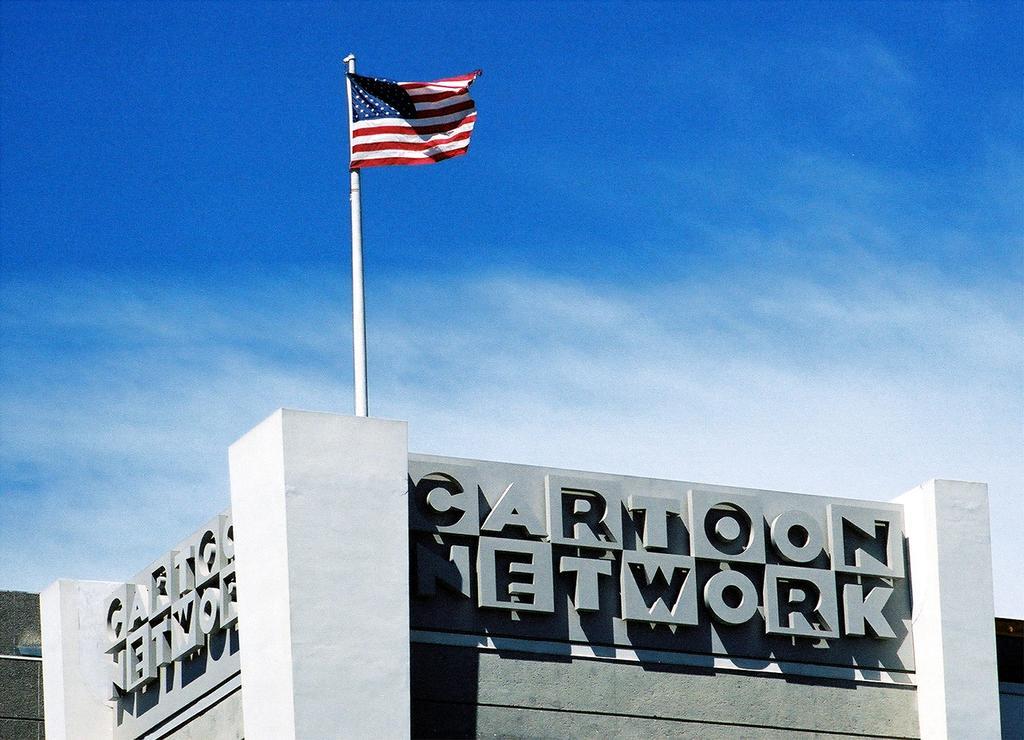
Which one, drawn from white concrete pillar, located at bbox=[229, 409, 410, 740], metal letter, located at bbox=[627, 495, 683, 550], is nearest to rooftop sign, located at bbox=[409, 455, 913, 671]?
metal letter, located at bbox=[627, 495, 683, 550]

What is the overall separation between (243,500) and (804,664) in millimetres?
7703

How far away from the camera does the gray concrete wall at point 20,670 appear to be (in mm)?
30859

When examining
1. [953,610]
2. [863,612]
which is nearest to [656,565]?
[863,612]

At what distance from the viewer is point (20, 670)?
31.1 meters

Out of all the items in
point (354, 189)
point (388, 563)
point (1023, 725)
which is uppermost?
point (354, 189)

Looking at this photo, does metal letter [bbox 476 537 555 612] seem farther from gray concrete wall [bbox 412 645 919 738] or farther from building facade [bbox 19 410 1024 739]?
gray concrete wall [bbox 412 645 919 738]

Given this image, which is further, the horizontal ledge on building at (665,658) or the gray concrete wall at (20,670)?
the gray concrete wall at (20,670)

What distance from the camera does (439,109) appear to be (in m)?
24.5

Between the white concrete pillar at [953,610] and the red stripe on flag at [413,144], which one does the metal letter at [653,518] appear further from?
the red stripe on flag at [413,144]

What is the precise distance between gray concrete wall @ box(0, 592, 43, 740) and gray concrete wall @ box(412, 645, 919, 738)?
35.3 feet

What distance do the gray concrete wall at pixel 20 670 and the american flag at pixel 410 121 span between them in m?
11.5

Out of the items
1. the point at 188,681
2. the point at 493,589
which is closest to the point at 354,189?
the point at 493,589

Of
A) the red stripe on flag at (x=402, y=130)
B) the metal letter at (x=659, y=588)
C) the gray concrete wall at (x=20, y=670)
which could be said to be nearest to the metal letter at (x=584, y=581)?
the metal letter at (x=659, y=588)

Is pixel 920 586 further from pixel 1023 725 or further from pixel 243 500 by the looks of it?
pixel 243 500
